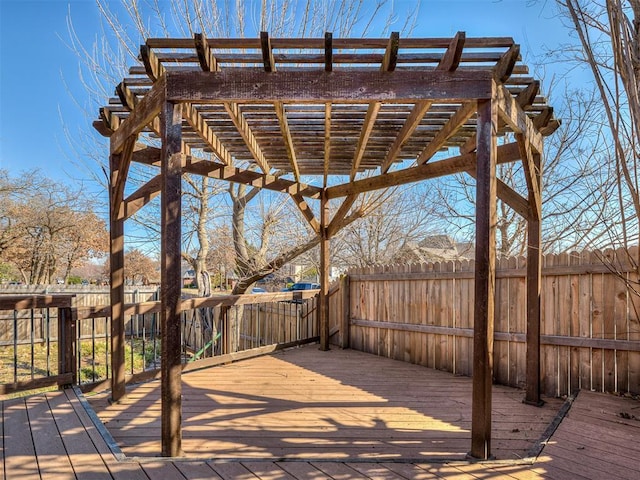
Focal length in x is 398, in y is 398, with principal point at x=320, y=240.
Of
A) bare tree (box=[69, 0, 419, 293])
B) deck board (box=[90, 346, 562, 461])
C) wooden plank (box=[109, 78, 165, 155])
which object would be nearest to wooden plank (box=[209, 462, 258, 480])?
deck board (box=[90, 346, 562, 461])

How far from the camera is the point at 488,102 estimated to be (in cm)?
246

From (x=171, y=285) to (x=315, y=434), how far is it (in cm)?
143

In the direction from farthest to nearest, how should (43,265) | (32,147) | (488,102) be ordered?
(43,265) → (32,147) → (488,102)

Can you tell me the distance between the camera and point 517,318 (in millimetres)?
4055

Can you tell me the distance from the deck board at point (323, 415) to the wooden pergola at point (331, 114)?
0.31 m

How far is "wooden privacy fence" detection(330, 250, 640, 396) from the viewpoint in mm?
3402

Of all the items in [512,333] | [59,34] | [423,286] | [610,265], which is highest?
[59,34]

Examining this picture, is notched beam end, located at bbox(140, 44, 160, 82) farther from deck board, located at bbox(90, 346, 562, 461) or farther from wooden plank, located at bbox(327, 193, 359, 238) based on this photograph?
wooden plank, located at bbox(327, 193, 359, 238)

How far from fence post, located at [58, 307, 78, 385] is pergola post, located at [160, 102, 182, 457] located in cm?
160

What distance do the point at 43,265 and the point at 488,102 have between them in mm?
15712

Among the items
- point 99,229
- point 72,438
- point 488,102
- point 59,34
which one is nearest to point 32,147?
point 99,229

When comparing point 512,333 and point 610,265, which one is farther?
point 512,333

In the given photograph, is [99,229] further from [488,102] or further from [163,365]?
[488,102]

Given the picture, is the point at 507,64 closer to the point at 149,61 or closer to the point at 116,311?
the point at 149,61
